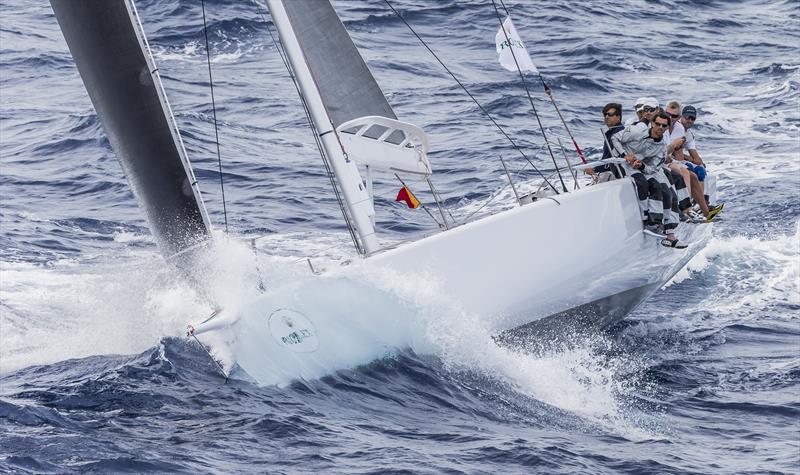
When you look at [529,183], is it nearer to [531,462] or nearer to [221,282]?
[221,282]

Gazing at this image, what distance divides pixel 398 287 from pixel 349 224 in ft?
2.53

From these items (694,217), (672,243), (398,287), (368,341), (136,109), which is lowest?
(694,217)

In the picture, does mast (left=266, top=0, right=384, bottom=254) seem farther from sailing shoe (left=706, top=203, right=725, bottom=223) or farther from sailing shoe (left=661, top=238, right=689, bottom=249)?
sailing shoe (left=706, top=203, right=725, bottom=223)

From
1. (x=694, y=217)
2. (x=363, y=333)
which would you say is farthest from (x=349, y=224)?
(x=694, y=217)

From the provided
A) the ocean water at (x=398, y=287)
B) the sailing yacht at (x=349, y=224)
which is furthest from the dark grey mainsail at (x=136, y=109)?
the ocean water at (x=398, y=287)

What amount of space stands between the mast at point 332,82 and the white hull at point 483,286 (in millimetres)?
461

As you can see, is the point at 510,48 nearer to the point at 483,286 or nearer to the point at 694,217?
the point at 694,217

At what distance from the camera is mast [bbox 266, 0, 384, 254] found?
7.97 metres

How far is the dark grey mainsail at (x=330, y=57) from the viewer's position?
326 inches

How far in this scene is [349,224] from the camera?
8.25 metres

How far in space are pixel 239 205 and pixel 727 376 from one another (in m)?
6.06

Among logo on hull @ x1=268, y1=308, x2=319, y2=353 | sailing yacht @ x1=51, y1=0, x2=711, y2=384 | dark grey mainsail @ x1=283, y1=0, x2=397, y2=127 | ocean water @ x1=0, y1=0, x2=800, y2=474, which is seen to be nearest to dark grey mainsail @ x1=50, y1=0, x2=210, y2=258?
sailing yacht @ x1=51, y1=0, x2=711, y2=384

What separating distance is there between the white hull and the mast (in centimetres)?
46

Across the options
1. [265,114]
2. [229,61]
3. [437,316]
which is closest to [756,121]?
[265,114]
